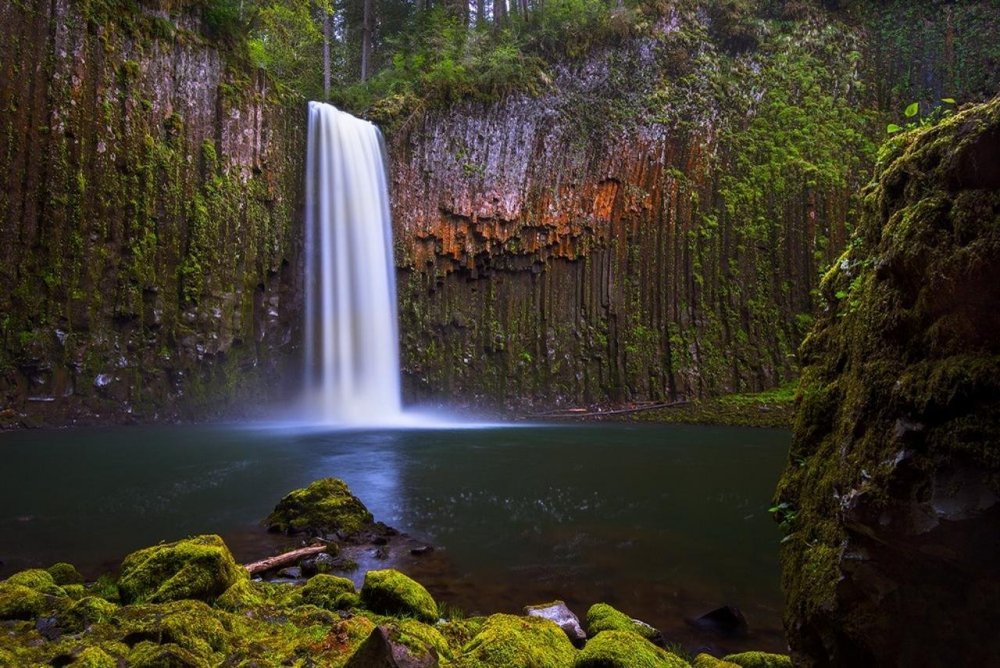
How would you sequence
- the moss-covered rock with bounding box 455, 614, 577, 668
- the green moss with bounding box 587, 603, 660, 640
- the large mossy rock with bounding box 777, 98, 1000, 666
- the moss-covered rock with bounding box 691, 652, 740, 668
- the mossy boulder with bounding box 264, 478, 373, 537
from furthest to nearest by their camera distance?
the mossy boulder with bounding box 264, 478, 373, 537 → the green moss with bounding box 587, 603, 660, 640 → the moss-covered rock with bounding box 691, 652, 740, 668 → the moss-covered rock with bounding box 455, 614, 577, 668 → the large mossy rock with bounding box 777, 98, 1000, 666

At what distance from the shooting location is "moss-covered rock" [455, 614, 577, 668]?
296cm

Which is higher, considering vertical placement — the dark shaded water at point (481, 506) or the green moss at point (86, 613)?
the green moss at point (86, 613)

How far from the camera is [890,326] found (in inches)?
94.5

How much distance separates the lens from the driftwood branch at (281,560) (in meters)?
5.11

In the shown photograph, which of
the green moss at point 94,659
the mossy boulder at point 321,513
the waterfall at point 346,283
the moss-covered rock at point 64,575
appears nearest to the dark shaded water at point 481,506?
the mossy boulder at point 321,513

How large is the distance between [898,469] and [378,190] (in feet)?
68.9

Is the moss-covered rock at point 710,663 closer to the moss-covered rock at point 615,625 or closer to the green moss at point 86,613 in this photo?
the moss-covered rock at point 615,625

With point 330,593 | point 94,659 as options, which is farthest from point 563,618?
point 94,659

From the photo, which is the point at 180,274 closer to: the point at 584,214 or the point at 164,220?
the point at 164,220

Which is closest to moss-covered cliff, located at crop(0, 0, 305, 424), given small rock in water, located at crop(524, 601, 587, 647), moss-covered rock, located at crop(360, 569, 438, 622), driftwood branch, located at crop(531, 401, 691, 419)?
driftwood branch, located at crop(531, 401, 691, 419)

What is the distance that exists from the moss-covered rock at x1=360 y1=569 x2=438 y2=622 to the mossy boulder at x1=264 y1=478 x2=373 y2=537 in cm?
257

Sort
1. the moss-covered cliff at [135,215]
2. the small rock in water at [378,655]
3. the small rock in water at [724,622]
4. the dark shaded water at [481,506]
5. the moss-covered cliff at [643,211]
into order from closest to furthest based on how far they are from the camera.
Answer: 1. the small rock in water at [378,655]
2. the small rock in water at [724,622]
3. the dark shaded water at [481,506]
4. the moss-covered cliff at [135,215]
5. the moss-covered cliff at [643,211]

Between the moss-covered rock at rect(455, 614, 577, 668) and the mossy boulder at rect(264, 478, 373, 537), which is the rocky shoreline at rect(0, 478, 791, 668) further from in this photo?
the mossy boulder at rect(264, 478, 373, 537)

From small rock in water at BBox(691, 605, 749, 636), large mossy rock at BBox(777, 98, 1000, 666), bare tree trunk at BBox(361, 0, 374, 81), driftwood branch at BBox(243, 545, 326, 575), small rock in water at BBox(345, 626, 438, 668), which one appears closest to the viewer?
large mossy rock at BBox(777, 98, 1000, 666)
